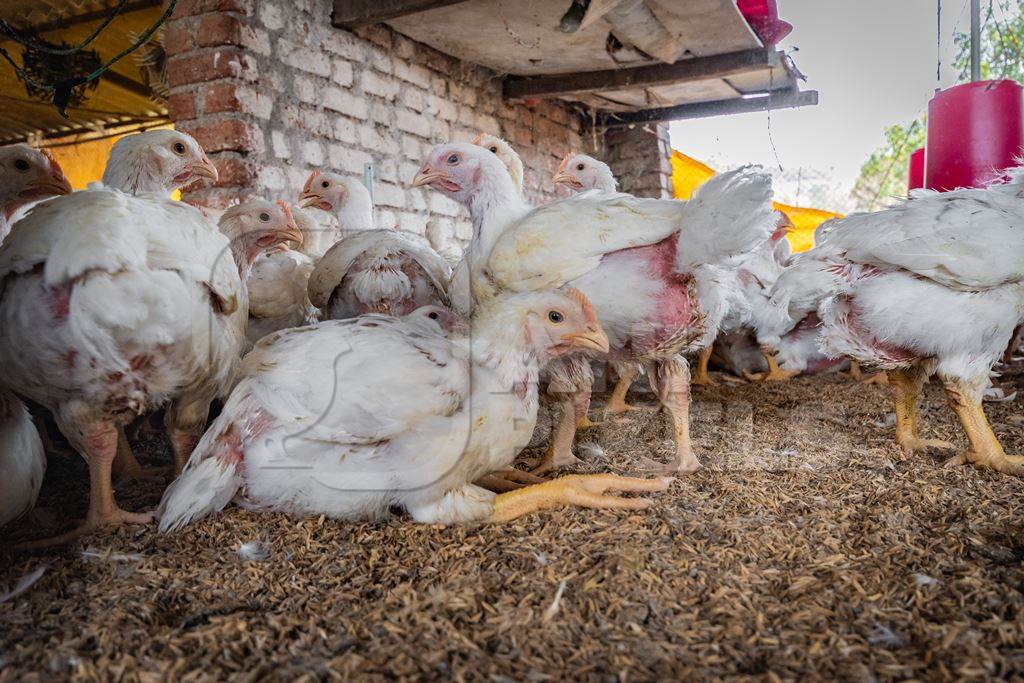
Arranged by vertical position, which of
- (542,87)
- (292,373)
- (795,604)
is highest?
(542,87)

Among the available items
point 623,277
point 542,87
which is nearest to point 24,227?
point 623,277

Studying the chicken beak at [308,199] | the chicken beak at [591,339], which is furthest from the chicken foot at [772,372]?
the chicken beak at [308,199]

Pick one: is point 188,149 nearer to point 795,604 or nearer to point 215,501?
point 215,501

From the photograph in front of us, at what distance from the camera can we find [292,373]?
2059 mm

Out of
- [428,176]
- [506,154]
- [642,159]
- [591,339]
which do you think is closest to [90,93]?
[506,154]

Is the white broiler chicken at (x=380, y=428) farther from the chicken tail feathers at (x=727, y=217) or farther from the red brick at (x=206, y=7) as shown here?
the red brick at (x=206, y=7)

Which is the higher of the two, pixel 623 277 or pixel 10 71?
pixel 10 71

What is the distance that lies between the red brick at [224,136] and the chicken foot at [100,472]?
2.06 meters

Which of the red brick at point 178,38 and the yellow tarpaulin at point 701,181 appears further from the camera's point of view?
the yellow tarpaulin at point 701,181

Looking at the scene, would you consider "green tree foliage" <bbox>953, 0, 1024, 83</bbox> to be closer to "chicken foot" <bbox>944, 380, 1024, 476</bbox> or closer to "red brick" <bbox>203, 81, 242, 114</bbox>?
"chicken foot" <bbox>944, 380, 1024, 476</bbox>

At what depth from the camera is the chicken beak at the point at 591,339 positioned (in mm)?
2158

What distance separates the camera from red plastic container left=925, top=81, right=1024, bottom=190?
3922mm

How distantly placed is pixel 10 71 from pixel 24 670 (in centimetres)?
598

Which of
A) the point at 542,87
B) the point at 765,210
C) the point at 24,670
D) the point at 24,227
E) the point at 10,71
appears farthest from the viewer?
the point at 542,87
